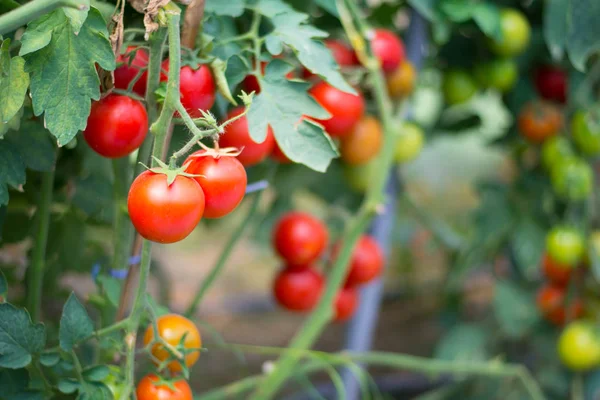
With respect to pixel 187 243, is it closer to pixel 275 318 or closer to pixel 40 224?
pixel 275 318

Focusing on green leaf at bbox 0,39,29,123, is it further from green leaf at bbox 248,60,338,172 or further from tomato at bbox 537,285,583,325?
tomato at bbox 537,285,583,325

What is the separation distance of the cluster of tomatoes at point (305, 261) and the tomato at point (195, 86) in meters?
0.40

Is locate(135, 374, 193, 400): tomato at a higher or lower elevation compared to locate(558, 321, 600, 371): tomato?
higher

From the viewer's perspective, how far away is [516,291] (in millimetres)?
1191

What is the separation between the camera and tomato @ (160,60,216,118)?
54cm

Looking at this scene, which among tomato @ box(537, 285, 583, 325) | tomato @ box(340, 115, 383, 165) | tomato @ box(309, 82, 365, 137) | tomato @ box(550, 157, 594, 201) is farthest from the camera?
tomato @ box(537, 285, 583, 325)

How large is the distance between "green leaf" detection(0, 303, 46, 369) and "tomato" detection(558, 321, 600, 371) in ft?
2.81

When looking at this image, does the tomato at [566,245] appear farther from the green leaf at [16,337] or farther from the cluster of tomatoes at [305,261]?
the green leaf at [16,337]

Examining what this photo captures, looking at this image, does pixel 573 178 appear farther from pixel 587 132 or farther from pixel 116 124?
pixel 116 124

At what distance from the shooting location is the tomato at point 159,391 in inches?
20.7

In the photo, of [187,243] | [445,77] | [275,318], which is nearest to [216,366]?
[275,318]

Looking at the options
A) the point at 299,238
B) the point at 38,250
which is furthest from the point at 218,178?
the point at 299,238

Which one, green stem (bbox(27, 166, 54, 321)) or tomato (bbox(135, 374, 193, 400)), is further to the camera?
green stem (bbox(27, 166, 54, 321))

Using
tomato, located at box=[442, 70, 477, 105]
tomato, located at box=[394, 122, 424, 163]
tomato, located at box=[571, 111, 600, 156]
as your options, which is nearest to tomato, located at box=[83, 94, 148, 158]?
tomato, located at box=[394, 122, 424, 163]
